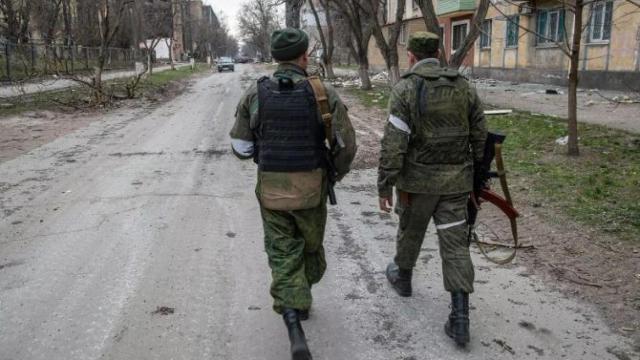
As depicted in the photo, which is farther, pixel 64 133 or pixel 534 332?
pixel 64 133

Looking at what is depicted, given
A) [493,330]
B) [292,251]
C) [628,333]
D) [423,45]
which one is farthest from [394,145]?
[628,333]

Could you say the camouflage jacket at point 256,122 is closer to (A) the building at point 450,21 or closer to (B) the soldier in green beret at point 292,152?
(B) the soldier in green beret at point 292,152

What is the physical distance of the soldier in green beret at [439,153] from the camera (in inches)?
131

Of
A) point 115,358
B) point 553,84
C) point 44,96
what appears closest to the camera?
point 115,358

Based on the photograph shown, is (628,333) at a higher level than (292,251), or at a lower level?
lower

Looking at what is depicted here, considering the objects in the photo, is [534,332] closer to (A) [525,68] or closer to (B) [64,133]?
(B) [64,133]

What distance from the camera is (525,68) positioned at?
936 inches

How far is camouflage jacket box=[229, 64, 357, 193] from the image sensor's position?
3.19 m

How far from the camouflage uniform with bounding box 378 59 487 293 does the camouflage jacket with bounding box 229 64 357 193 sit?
277mm

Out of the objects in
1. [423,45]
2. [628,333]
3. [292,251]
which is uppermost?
[423,45]

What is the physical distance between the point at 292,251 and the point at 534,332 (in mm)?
1530

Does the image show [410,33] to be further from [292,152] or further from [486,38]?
[292,152]

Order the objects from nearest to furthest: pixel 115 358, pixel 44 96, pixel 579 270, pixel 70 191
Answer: pixel 115 358 < pixel 579 270 < pixel 70 191 < pixel 44 96

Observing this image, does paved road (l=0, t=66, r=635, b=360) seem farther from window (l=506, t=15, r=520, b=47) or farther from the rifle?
window (l=506, t=15, r=520, b=47)
